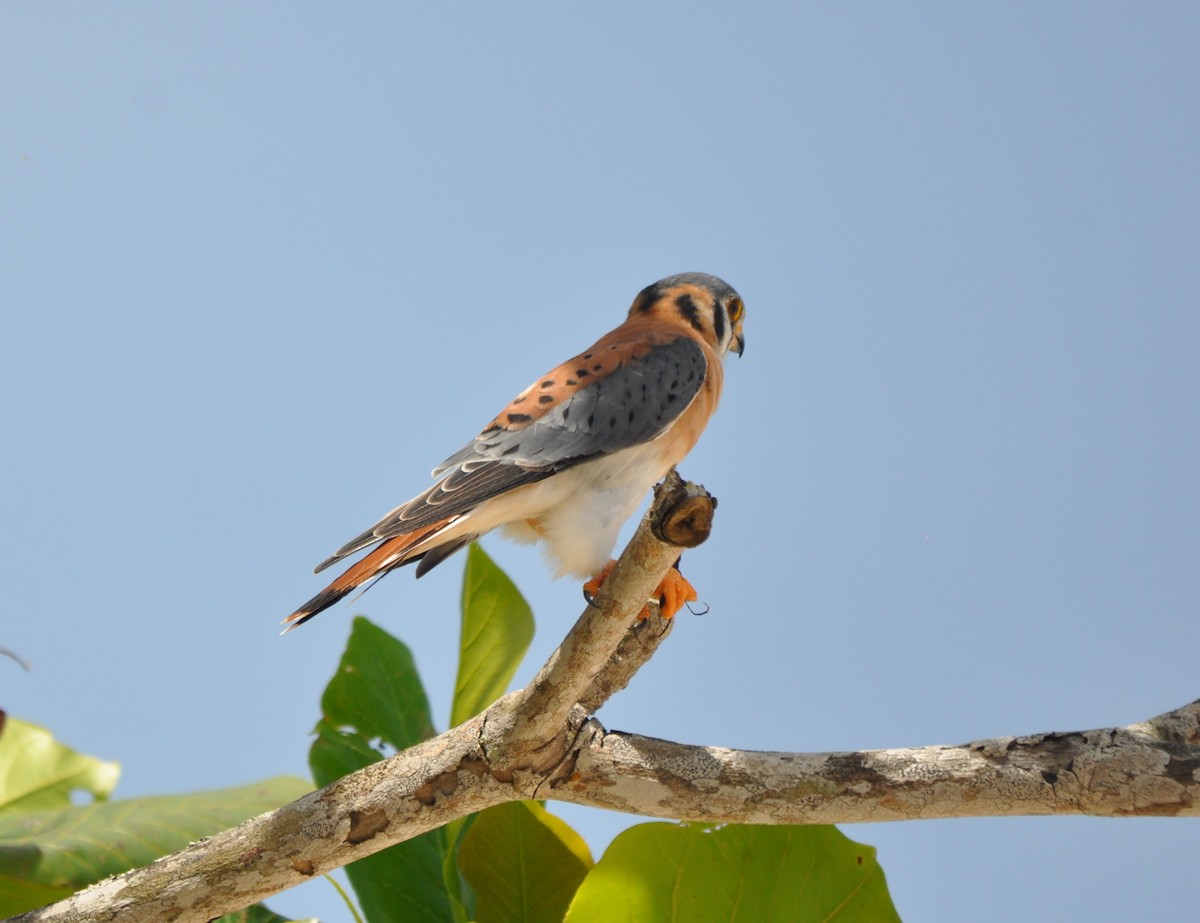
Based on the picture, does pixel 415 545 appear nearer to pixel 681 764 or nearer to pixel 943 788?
pixel 681 764

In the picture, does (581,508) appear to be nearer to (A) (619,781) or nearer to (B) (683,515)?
(A) (619,781)

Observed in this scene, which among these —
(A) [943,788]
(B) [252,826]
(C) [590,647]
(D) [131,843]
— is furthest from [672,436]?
(D) [131,843]

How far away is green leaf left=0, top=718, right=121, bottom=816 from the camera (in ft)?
9.43

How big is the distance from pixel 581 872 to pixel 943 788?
97cm

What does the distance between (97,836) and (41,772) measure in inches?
23.8

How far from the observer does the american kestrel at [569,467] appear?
238 centimetres

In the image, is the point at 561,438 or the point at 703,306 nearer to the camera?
the point at 561,438

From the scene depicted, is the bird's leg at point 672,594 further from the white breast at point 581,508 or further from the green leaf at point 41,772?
the green leaf at point 41,772

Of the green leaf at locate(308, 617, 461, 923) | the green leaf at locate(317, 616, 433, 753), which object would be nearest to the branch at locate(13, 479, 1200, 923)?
the green leaf at locate(308, 617, 461, 923)

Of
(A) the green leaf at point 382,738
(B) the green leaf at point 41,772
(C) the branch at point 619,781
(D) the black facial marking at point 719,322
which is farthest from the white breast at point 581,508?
(B) the green leaf at point 41,772

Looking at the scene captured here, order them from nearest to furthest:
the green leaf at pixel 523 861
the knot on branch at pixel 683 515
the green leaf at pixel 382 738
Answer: the knot on branch at pixel 683 515 → the green leaf at pixel 523 861 → the green leaf at pixel 382 738

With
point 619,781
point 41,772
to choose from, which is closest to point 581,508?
point 619,781

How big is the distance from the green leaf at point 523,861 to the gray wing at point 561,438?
2.32ft

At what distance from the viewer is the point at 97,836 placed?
2.41 m
